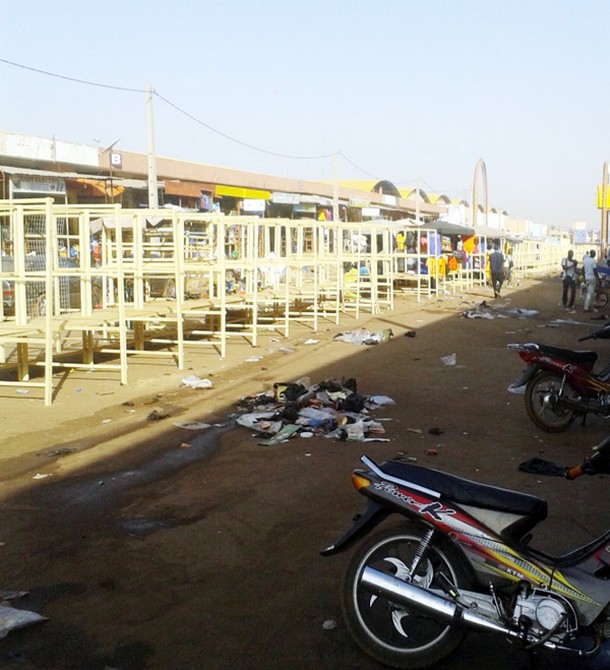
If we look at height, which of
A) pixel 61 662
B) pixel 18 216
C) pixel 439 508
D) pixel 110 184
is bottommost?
pixel 61 662

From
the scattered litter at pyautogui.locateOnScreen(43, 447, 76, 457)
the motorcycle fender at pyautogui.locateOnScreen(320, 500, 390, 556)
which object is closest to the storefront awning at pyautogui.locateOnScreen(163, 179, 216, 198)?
the scattered litter at pyautogui.locateOnScreen(43, 447, 76, 457)

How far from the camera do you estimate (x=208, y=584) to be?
4.22m

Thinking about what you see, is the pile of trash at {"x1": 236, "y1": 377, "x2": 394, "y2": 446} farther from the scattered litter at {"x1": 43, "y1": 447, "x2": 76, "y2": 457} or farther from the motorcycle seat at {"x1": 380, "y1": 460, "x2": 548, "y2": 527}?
the motorcycle seat at {"x1": 380, "y1": 460, "x2": 548, "y2": 527}

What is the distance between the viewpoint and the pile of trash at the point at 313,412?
295 inches

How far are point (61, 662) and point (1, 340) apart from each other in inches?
241

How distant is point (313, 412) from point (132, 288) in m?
8.75

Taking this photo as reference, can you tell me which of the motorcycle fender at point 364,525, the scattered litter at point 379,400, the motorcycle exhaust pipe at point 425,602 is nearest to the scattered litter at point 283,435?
the scattered litter at point 379,400

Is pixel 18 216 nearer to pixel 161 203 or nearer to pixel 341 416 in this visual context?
pixel 341 416

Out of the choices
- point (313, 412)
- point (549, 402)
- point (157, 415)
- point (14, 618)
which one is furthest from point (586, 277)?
point (14, 618)

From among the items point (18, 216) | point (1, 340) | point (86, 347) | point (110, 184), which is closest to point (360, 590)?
point (1, 340)

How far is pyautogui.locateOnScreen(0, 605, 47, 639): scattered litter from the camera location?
369 centimetres

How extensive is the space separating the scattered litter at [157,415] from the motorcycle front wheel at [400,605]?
16.6 feet

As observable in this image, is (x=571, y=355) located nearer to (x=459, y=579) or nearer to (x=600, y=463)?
(x=600, y=463)

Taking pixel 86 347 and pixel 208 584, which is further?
pixel 86 347
